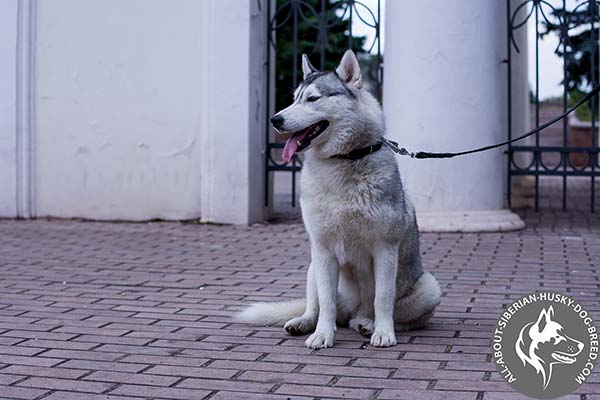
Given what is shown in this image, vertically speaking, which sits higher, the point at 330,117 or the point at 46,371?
the point at 330,117

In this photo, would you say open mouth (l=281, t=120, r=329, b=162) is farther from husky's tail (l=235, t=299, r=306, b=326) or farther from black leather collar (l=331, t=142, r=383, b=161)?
husky's tail (l=235, t=299, r=306, b=326)

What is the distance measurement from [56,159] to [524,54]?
8.09 m

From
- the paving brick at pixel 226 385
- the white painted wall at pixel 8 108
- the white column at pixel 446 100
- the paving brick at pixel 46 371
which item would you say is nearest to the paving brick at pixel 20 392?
the paving brick at pixel 46 371

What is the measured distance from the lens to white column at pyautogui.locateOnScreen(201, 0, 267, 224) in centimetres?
1043

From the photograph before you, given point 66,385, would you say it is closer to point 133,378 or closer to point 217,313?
point 133,378

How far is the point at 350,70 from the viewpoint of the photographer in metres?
5.18

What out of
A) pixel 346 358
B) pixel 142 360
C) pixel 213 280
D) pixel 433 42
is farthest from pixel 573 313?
pixel 433 42

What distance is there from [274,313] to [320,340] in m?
0.66

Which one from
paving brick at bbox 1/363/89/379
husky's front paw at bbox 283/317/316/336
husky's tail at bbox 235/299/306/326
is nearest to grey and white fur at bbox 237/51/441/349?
husky's front paw at bbox 283/317/316/336

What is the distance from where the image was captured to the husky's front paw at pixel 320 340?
502 cm

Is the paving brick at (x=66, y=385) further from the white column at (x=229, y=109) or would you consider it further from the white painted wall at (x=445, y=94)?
the white column at (x=229, y=109)

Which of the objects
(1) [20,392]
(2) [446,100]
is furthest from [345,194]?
(2) [446,100]

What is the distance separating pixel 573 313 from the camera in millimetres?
4812

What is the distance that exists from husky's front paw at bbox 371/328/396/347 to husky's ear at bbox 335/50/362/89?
1.29m
